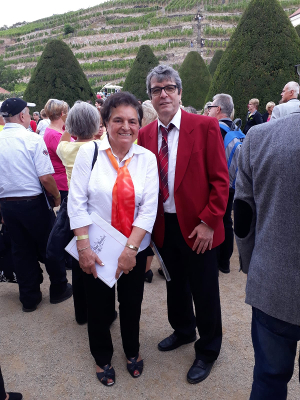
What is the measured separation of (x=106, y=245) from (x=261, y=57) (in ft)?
22.8

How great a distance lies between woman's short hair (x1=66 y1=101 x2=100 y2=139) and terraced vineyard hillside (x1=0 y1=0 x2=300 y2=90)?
36.4m

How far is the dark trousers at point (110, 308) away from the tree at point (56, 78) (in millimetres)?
11062

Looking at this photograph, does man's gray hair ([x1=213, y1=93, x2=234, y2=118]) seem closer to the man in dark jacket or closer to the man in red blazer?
the man in red blazer

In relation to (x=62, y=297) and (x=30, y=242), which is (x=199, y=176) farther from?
(x=62, y=297)

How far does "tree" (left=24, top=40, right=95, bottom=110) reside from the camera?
12.1 m

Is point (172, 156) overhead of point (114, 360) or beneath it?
overhead

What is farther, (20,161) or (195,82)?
(195,82)

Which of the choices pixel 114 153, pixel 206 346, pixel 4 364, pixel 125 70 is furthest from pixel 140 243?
pixel 125 70

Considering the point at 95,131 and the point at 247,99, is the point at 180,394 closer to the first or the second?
the point at 95,131

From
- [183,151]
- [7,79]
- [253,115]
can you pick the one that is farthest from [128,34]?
[183,151]

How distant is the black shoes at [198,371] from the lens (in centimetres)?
242

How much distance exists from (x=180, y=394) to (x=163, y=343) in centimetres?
49

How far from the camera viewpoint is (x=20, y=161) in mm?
3125

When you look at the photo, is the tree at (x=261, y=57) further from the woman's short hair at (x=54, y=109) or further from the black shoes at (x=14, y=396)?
the black shoes at (x=14, y=396)
